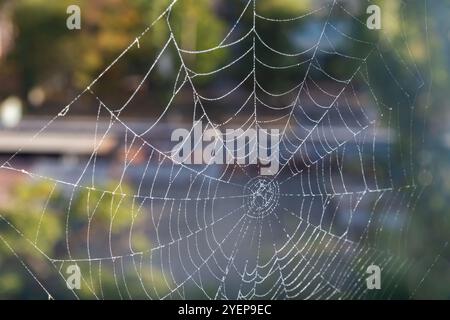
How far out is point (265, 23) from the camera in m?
5.52

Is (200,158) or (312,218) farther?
(312,218)

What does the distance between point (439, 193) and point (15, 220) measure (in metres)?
1.73

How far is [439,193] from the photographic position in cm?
324

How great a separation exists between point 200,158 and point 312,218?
1.21m

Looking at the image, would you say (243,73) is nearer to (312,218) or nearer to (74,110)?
(74,110)

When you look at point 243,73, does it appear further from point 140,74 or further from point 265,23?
Result: point 140,74

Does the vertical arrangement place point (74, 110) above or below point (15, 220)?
above

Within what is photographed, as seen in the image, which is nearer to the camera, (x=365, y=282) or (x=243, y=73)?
(x=365, y=282)

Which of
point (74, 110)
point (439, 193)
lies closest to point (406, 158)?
point (439, 193)
